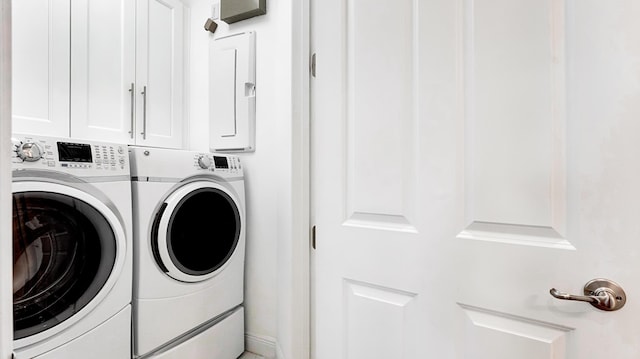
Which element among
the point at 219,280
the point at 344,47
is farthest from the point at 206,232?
the point at 344,47

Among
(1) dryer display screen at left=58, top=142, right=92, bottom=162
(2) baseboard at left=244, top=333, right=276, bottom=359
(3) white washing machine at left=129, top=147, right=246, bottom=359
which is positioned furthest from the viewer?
(2) baseboard at left=244, top=333, right=276, bottom=359

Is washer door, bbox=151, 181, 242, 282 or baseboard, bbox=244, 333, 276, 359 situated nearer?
washer door, bbox=151, 181, 242, 282

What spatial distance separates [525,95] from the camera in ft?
2.47

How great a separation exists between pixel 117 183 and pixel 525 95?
4.79ft

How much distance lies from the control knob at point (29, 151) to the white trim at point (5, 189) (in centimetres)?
83

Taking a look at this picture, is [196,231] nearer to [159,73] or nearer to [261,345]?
[261,345]

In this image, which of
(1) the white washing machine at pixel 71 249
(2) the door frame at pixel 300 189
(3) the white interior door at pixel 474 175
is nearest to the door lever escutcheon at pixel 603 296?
(3) the white interior door at pixel 474 175

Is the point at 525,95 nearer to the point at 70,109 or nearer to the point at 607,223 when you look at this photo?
the point at 607,223

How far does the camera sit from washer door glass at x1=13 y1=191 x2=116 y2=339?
0.95m

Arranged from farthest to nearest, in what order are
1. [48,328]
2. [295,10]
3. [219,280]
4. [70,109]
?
1. [219,280]
2. [70,109]
3. [295,10]
4. [48,328]

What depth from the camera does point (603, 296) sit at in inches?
26.2

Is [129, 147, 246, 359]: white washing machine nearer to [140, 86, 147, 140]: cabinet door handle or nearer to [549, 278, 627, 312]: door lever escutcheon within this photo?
[140, 86, 147, 140]: cabinet door handle

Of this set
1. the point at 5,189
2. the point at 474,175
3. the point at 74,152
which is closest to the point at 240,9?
the point at 74,152

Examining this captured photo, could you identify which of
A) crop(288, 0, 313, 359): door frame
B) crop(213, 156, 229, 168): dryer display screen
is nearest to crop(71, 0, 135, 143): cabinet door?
crop(213, 156, 229, 168): dryer display screen
